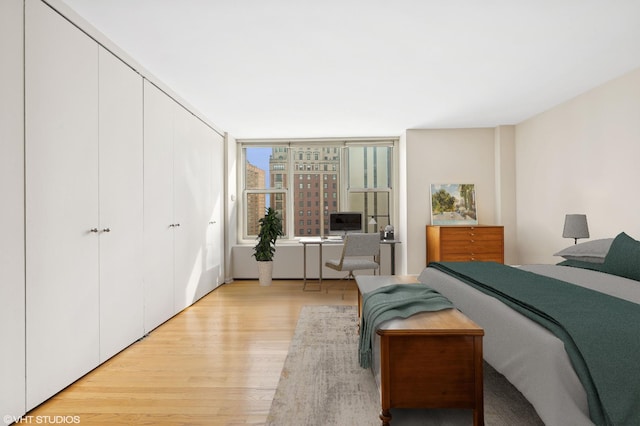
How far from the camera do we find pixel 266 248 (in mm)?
5922

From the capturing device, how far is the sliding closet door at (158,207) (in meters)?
3.48

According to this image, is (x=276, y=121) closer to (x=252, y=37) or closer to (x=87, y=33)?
(x=252, y=37)

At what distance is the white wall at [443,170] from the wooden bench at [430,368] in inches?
163

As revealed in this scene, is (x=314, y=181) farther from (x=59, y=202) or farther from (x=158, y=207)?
(x=59, y=202)

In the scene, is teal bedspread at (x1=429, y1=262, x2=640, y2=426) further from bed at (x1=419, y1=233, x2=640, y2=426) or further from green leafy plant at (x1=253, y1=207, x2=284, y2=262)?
green leafy plant at (x1=253, y1=207, x2=284, y2=262)

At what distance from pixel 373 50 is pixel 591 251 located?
271 centimetres

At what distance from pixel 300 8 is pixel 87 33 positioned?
1.68 meters

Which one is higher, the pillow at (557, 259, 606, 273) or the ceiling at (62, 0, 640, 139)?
the ceiling at (62, 0, 640, 139)

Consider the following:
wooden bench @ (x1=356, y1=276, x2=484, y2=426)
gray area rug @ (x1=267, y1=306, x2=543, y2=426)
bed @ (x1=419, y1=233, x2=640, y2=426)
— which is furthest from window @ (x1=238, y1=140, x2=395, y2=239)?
wooden bench @ (x1=356, y1=276, x2=484, y2=426)

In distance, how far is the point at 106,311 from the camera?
2.80 meters

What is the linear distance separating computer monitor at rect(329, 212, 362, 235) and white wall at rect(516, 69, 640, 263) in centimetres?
266

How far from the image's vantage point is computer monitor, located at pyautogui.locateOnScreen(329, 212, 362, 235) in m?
6.01

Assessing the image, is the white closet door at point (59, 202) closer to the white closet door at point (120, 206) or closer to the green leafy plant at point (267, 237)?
the white closet door at point (120, 206)

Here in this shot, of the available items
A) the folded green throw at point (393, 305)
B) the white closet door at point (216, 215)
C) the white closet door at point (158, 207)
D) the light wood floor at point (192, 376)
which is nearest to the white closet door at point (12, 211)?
the light wood floor at point (192, 376)
